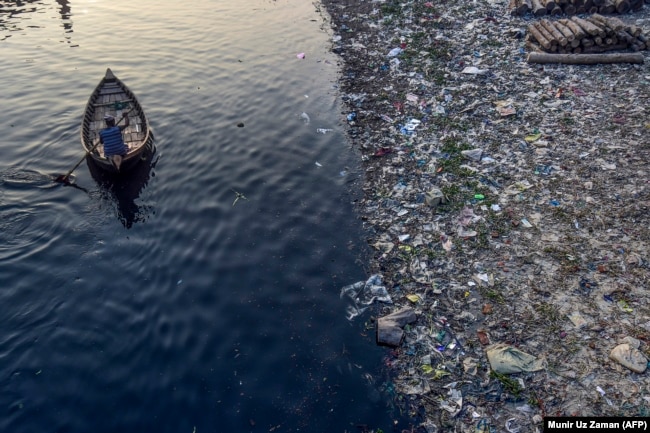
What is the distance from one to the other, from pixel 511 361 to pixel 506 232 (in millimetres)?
2925

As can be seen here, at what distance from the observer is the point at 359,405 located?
6336mm

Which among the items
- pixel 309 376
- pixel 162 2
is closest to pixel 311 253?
pixel 309 376

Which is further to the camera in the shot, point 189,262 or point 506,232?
point 189,262

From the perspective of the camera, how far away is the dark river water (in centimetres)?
647

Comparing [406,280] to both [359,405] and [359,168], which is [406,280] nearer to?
[359,405]

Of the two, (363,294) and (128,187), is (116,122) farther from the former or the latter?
(363,294)

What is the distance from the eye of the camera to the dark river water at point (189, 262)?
6.47m

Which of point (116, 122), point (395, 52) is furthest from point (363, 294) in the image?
point (395, 52)

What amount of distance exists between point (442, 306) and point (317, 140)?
6.85 metres

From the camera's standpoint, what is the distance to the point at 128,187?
10.8 metres

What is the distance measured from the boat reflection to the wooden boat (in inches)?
12.6

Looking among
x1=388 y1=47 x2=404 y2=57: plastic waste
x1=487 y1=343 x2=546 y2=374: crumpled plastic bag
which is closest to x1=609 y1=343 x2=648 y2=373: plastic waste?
x1=487 y1=343 x2=546 y2=374: crumpled plastic bag

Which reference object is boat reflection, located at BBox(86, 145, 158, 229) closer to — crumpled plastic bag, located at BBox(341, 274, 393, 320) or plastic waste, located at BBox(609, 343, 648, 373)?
crumpled plastic bag, located at BBox(341, 274, 393, 320)

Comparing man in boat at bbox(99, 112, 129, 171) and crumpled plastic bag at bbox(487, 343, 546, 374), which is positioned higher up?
man in boat at bbox(99, 112, 129, 171)
